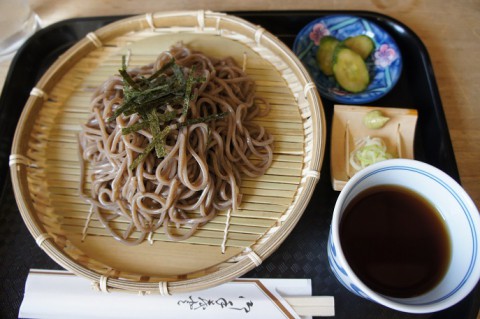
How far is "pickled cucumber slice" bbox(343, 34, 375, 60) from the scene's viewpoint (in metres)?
1.93

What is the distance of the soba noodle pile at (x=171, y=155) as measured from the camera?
4.96 feet

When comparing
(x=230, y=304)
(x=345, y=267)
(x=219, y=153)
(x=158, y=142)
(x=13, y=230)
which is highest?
(x=158, y=142)

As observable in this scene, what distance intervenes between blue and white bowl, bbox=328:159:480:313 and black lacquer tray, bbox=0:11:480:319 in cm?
29

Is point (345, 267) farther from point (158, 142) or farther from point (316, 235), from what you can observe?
point (158, 142)

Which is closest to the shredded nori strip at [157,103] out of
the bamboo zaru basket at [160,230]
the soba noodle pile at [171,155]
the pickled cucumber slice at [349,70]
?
the soba noodle pile at [171,155]

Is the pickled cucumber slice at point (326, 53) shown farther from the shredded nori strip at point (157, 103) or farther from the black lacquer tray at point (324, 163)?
the shredded nori strip at point (157, 103)

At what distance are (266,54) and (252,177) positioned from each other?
0.67 m

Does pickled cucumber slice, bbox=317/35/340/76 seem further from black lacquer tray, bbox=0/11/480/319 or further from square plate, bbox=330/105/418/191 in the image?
square plate, bbox=330/105/418/191

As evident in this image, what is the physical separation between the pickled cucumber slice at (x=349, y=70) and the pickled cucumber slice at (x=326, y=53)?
0.06 m

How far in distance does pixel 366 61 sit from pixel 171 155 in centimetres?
121

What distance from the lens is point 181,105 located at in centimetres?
157

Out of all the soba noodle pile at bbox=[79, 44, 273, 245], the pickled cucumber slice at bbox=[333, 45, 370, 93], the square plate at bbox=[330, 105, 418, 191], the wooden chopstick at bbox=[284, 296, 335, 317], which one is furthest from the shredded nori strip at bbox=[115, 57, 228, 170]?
the wooden chopstick at bbox=[284, 296, 335, 317]

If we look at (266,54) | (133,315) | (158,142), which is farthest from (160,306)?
(266,54)

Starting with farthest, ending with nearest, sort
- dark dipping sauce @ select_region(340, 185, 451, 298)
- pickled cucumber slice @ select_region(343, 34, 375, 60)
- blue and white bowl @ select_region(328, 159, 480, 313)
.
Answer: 1. pickled cucumber slice @ select_region(343, 34, 375, 60)
2. dark dipping sauce @ select_region(340, 185, 451, 298)
3. blue and white bowl @ select_region(328, 159, 480, 313)
